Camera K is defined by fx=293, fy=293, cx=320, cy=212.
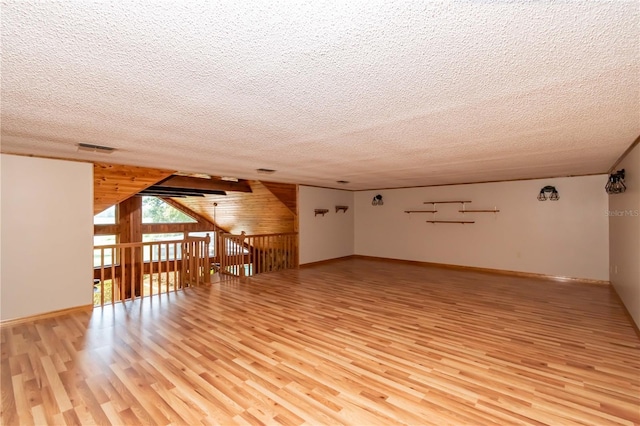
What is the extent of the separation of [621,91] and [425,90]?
1.19 m

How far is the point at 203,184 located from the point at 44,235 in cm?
344

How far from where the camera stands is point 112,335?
322 centimetres

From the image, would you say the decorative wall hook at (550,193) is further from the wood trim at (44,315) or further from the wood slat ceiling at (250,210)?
the wood trim at (44,315)

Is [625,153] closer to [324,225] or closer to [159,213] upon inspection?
[324,225]

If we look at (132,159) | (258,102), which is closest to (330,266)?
(132,159)

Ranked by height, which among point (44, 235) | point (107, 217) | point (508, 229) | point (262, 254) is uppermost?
point (107, 217)

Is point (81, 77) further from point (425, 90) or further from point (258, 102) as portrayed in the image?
point (425, 90)

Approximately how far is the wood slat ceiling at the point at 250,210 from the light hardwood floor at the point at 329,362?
11.9 ft

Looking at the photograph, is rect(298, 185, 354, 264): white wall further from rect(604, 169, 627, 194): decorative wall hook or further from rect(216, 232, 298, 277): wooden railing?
rect(604, 169, 627, 194): decorative wall hook

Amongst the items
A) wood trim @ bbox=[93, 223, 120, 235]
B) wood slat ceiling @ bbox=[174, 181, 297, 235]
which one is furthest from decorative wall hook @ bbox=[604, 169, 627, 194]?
wood trim @ bbox=[93, 223, 120, 235]

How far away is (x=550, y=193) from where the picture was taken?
5.82m

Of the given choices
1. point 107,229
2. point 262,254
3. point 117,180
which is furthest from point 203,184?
point 107,229

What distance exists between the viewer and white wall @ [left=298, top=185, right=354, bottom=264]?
294 inches

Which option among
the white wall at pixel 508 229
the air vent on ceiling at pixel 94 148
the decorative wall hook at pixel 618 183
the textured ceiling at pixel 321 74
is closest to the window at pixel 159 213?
the air vent on ceiling at pixel 94 148
